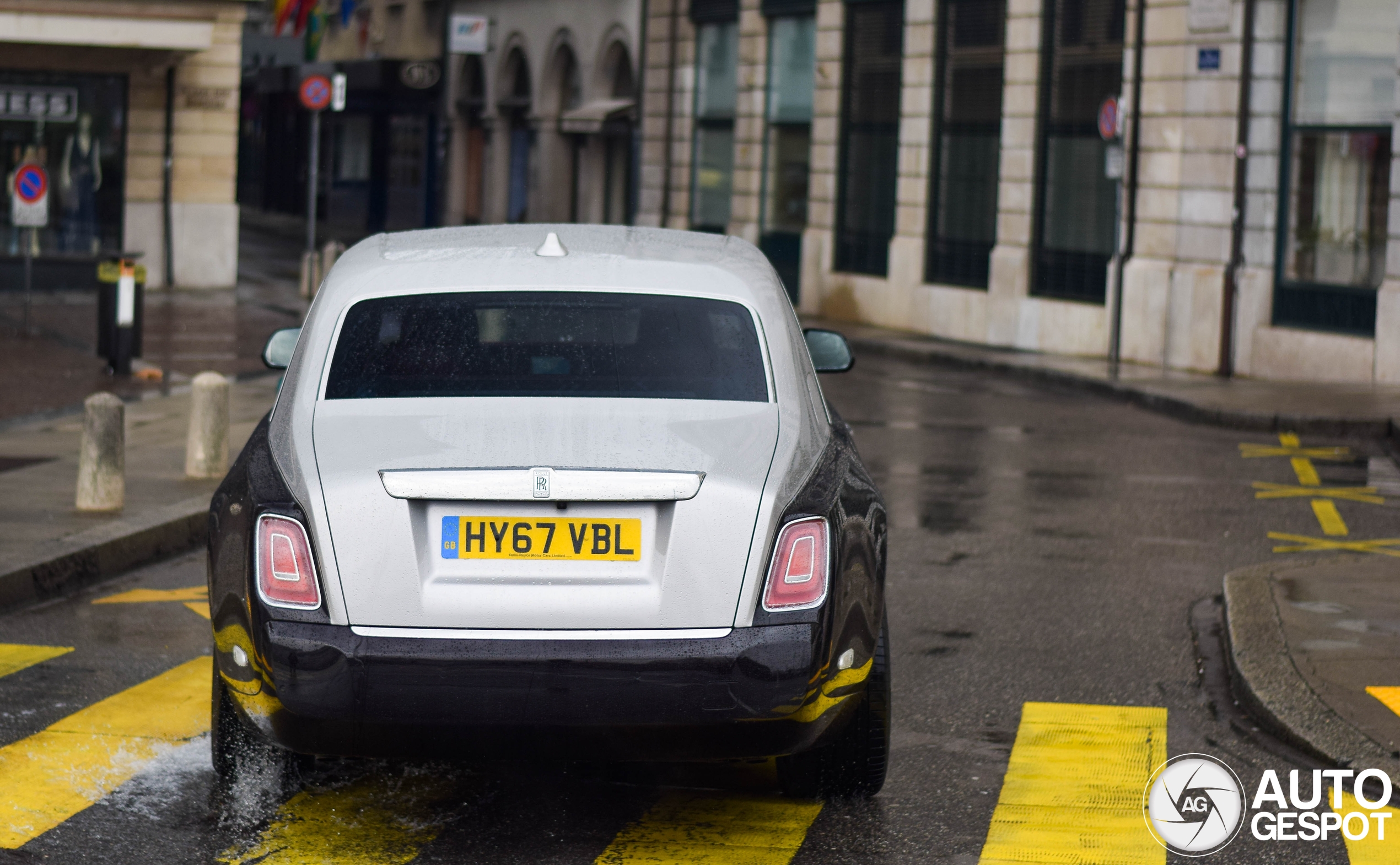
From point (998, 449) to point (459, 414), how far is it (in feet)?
31.0

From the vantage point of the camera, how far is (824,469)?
5098 millimetres

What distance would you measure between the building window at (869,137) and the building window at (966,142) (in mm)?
1028

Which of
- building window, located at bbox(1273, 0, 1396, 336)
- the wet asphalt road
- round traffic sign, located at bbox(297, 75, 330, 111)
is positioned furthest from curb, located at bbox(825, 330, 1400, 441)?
round traffic sign, located at bbox(297, 75, 330, 111)

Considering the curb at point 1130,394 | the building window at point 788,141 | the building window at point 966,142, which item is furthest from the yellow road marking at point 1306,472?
the building window at point 788,141

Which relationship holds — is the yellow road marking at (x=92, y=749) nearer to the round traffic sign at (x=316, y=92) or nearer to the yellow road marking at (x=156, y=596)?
the yellow road marking at (x=156, y=596)

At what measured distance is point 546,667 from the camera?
4.61 meters

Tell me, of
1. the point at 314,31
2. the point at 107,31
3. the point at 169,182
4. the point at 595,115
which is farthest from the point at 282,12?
the point at 107,31

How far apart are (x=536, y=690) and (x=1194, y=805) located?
2.05 m

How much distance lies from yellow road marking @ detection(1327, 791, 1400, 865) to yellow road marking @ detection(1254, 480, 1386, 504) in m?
6.76

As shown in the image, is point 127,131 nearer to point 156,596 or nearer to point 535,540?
point 156,596

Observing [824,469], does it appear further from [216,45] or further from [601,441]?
[216,45]

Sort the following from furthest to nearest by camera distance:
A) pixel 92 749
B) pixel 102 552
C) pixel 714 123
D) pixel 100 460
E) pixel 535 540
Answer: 1. pixel 714 123
2. pixel 100 460
3. pixel 102 552
4. pixel 92 749
5. pixel 535 540

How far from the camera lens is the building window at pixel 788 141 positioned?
2958 centimetres

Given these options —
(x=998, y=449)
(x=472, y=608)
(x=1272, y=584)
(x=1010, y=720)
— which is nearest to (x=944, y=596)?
(x=1272, y=584)
